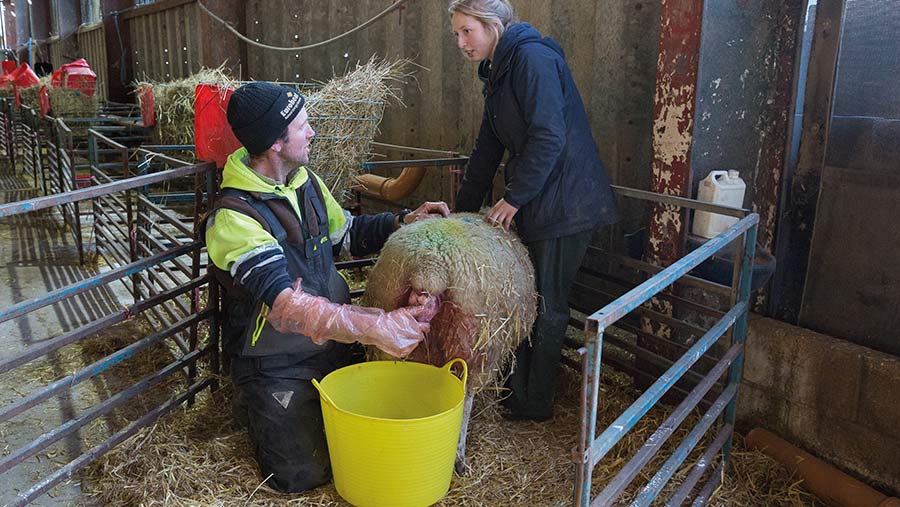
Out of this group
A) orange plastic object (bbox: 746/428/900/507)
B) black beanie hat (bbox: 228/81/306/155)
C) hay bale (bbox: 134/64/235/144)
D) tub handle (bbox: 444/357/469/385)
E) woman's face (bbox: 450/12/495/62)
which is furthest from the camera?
hay bale (bbox: 134/64/235/144)

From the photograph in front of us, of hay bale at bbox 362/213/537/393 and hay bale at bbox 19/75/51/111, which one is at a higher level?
hay bale at bbox 19/75/51/111

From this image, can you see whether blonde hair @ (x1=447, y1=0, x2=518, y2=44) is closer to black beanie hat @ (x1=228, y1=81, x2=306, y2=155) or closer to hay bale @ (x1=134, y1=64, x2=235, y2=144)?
black beanie hat @ (x1=228, y1=81, x2=306, y2=155)

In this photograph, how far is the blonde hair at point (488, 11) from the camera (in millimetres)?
3189

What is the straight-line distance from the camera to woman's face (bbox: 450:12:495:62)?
3.22m

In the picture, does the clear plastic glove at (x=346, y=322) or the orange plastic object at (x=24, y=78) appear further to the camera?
the orange plastic object at (x=24, y=78)

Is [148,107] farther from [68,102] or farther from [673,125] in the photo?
[673,125]

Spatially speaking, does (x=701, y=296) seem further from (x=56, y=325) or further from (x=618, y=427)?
(x=56, y=325)

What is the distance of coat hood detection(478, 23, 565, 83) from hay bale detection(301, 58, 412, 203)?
1.02 meters

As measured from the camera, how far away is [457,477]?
3.10 m

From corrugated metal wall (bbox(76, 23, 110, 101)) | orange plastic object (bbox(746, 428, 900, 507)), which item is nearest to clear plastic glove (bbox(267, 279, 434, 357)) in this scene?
orange plastic object (bbox(746, 428, 900, 507))

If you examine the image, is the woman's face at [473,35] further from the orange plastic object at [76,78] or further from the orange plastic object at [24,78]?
the orange plastic object at [24,78]

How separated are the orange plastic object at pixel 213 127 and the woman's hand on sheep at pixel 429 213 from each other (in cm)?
92

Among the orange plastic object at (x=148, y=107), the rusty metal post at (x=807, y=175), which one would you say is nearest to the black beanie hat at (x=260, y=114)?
the rusty metal post at (x=807, y=175)

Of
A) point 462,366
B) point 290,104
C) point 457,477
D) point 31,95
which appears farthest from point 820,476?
point 31,95
